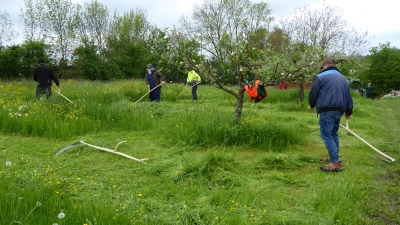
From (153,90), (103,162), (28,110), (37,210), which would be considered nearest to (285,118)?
(153,90)

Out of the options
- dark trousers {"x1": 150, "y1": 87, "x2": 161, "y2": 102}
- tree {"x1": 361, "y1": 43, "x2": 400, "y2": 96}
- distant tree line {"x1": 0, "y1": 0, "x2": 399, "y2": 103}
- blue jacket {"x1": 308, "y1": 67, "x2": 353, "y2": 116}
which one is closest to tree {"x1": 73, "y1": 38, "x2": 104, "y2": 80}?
distant tree line {"x1": 0, "y1": 0, "x2": 399, "y2": 103}

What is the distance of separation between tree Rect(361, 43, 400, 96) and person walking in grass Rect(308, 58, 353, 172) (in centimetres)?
2834

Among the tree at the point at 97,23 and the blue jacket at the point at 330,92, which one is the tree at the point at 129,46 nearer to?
the tree at the point at 97,23


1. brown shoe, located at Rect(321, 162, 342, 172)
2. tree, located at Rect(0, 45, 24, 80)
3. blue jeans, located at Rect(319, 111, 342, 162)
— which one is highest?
tree, located at Rect(0, 45, 24, 80)

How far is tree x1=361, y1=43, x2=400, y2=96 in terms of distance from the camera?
30.6 meters

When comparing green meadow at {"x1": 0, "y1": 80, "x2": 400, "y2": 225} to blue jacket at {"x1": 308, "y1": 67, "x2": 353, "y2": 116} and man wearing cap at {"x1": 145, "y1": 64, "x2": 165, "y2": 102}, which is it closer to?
blue jacket at {"x1": 308, "y1": 67, "x2": 353, "y2": 116}

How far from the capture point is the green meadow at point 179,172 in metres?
3.17

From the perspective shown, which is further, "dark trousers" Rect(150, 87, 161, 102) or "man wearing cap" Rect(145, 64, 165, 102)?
"dark trousers" Rect(150, 87, 161, 102)

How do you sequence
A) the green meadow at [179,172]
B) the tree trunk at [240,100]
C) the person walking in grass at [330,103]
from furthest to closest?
the tree trunk at [240,100], the person walking in grass at [330,103], the green meadow at [179,172]

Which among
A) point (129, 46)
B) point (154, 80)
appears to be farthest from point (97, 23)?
point (154, 80)

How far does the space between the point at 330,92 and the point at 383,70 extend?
2959 cm

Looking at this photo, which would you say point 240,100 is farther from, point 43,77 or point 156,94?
point 43,77

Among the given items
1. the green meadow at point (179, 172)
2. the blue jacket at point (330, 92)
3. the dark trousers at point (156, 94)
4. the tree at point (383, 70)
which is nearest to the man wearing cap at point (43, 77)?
the green meadow at point (179, 172)

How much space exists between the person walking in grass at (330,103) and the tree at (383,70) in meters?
28.3
